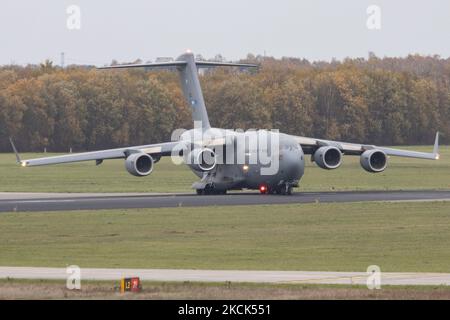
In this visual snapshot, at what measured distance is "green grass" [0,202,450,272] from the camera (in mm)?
33375

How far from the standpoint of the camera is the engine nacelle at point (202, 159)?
6209cm

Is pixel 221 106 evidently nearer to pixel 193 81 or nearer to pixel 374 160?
pixel 193 81

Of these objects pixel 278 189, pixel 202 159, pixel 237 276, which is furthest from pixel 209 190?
pixel 237 276

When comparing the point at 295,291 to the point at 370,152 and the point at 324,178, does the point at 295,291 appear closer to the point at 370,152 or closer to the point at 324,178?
the point at 370,152

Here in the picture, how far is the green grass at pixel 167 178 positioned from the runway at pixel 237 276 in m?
41.1

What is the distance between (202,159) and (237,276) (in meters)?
33.1

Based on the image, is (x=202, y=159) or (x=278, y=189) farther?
(x=278, y=189)

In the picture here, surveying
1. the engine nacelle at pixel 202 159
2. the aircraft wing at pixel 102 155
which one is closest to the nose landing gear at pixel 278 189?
the engine nacelle at pixel 202 159

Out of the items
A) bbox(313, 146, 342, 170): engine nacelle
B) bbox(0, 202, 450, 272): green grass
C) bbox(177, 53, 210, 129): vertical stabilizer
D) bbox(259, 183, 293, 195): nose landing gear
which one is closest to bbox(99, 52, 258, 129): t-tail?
bbox(177, 53, 210, 129): vertical stabilizer

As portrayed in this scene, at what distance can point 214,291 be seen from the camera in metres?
26.3

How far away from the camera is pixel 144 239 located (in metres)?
39.9

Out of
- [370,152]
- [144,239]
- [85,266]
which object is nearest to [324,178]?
[370,152]
